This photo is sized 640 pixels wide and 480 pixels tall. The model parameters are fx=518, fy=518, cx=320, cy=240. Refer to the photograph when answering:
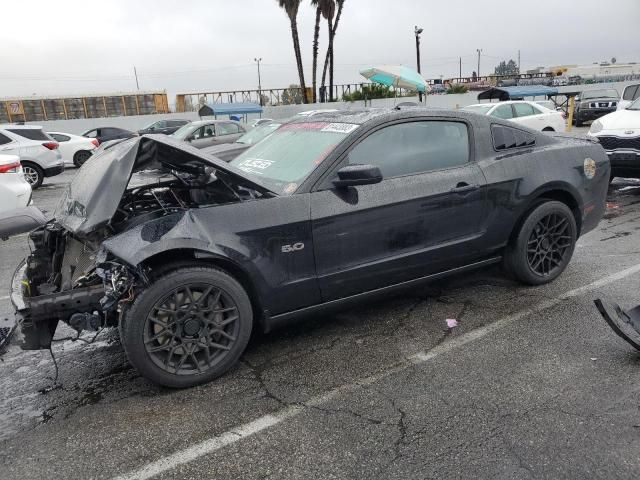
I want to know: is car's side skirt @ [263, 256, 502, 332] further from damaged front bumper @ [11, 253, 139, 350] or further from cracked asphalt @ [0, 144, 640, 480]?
damaged front bumper @ [11, 253, 139, 350]

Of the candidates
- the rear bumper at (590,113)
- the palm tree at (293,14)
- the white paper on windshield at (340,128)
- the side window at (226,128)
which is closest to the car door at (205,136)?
the side window at (226,128)

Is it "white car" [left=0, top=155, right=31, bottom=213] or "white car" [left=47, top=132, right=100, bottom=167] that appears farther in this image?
"white car" [left=47, top=132, right=100, bottom=167]

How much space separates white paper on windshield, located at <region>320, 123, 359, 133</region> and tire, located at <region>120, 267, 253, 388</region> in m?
1.35

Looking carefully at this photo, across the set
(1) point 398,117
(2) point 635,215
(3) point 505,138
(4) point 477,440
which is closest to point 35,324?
(4) point 477,440

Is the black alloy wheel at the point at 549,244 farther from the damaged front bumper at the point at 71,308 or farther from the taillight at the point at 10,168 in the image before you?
the taillight at the point at 10,168

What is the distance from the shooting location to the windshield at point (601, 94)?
25084mm

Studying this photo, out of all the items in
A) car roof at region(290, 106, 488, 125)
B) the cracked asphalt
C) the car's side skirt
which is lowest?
the cracked asphalt

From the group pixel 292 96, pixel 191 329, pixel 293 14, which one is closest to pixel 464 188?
pixel 191 329

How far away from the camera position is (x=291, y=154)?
151 inches

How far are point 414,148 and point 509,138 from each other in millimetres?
993

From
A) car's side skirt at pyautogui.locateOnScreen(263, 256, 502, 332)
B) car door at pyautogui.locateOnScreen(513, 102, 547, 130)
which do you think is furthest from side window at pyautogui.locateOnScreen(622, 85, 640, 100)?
car's side skirt at pyautogui.locateOnScreen(263, 256, 502, 332)

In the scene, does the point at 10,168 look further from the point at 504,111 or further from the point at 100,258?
the point at 504,111

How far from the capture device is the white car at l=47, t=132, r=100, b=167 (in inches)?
695

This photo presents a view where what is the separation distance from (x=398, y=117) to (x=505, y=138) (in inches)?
41.7
